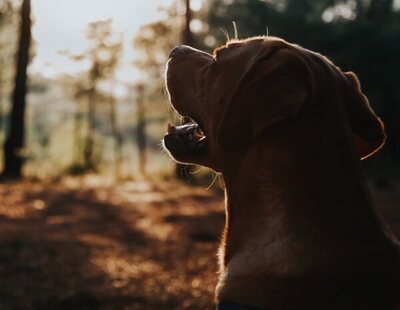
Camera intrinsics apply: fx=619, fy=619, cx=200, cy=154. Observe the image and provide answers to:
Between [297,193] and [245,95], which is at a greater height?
[245,95]

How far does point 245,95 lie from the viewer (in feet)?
9.83

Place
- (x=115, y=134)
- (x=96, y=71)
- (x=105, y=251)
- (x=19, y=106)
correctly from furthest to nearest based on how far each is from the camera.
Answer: (x=115, y=134), (x=96, y=71), (x=19, y=106), (x=105, y=251)

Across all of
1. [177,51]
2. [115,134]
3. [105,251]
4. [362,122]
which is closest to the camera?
[362,122]

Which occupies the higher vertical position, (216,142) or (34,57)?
(34,57)

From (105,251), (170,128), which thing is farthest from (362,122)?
(105,251)

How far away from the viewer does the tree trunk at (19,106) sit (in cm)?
2050

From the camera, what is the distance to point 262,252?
292cm

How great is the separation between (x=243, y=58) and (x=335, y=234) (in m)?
1.05

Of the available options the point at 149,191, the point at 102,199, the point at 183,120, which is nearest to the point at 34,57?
the point at 149,191

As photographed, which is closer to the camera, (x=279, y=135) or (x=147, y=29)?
(x=279, y=135)

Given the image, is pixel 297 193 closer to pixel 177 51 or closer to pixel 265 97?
pixel 265 97

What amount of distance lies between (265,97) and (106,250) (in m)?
7.44

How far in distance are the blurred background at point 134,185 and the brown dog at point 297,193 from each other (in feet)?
4.74

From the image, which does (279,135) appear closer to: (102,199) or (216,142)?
(216,142)
